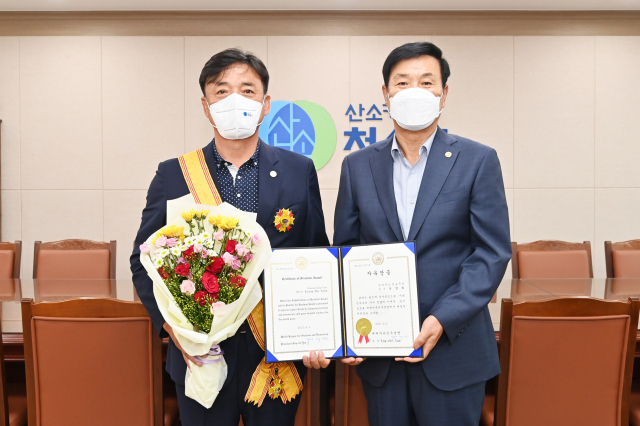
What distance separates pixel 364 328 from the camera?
1.23 metres

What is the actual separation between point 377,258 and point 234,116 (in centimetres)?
63

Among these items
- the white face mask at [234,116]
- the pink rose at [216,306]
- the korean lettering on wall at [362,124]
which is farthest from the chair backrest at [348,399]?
the korean lettering on wall at [362,124]

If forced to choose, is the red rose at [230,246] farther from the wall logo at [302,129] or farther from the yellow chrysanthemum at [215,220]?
the wall logo at [302,129]

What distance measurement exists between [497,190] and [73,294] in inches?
87.2

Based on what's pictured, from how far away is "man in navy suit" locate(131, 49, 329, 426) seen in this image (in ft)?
4.24

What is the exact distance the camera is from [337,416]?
5.33 feet

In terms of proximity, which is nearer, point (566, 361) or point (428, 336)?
point (428, 336)

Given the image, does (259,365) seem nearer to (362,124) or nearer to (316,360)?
(316,360)

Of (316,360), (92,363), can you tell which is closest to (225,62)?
(316,360)

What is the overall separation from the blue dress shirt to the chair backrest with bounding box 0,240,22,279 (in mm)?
2863

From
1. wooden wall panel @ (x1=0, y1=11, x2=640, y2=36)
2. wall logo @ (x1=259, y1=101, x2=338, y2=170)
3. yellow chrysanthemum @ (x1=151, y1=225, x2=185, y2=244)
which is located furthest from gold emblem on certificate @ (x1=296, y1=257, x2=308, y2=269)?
wooden wall panel @ (x1=0, y1=11, x2=640, y2=36)

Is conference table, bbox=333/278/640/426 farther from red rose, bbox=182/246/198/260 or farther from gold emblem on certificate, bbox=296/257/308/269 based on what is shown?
red rose, bbox=182/246/198/260

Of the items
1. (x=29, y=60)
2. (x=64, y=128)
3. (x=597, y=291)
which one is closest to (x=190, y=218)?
(x=597, y=291)

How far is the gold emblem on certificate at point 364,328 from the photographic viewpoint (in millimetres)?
1225
